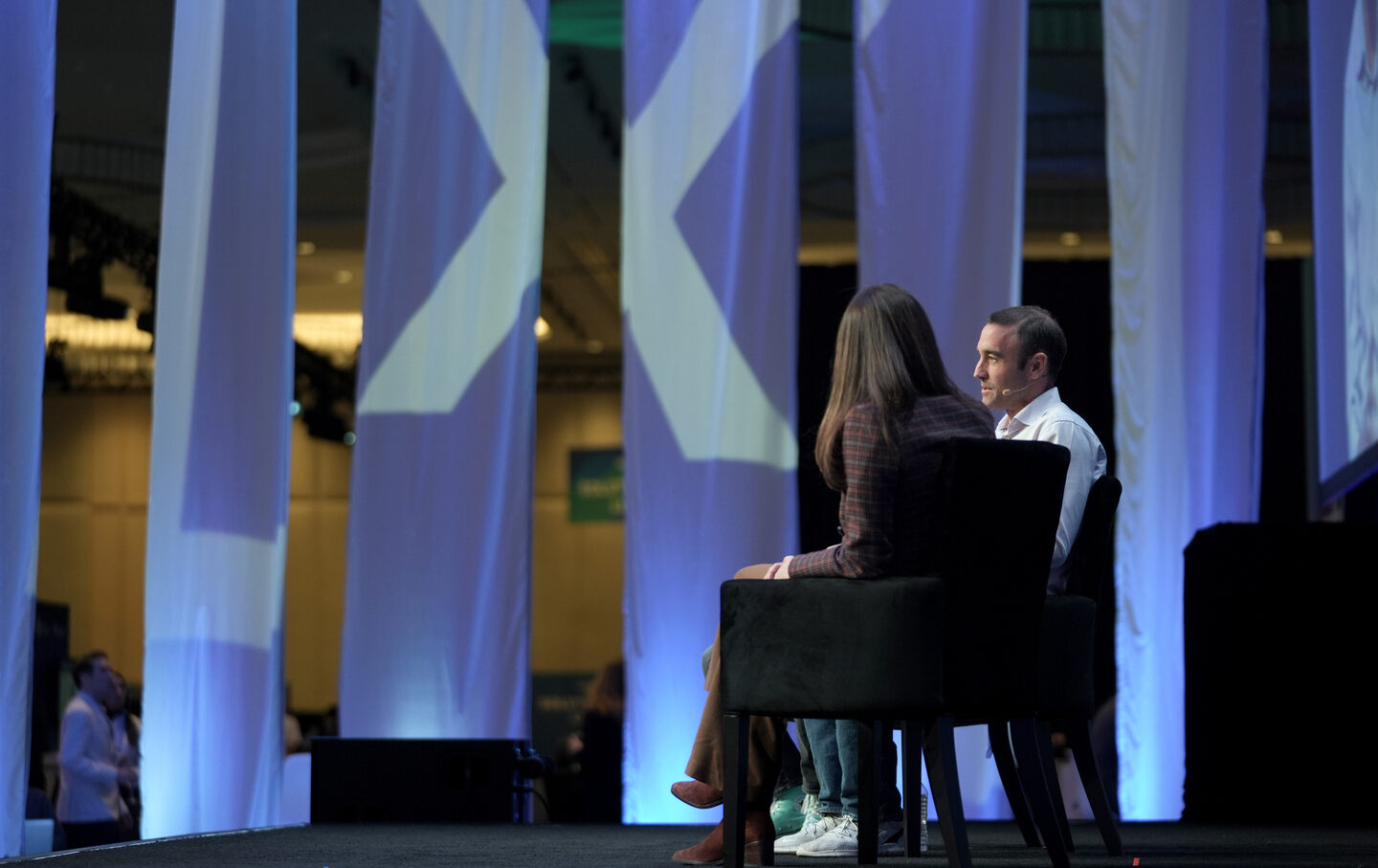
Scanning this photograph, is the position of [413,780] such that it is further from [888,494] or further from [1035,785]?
[888,494]

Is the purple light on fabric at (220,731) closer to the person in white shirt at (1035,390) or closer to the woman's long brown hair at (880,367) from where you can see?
the person in white shirt at (1035,390)

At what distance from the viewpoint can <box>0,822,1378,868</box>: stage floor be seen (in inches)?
117

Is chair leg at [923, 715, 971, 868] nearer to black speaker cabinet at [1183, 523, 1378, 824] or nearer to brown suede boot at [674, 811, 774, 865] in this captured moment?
brown suede boot at [674, 811, 774, 865]

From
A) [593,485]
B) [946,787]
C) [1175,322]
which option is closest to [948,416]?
[946,787]

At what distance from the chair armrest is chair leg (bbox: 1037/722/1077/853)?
516mm

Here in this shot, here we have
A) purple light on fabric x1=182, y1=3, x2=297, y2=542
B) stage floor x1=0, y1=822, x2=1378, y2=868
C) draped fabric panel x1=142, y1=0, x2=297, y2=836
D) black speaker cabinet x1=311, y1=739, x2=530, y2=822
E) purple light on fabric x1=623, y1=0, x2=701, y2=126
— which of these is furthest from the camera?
purple light on fabric x1=623, y1=0, x2=701, y2=126

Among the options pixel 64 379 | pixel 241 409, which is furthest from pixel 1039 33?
pixel 64 379

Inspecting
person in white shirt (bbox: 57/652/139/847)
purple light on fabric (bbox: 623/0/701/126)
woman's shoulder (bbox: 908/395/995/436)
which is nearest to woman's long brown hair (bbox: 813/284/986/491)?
woman's shoulder (bbox: 908/395/995/436)

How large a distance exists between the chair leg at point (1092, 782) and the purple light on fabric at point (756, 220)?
252 centimetres

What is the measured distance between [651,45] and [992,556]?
3.58 meters

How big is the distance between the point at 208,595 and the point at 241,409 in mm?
664

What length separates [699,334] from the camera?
545cm

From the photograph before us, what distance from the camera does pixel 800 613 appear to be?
2.49 meters

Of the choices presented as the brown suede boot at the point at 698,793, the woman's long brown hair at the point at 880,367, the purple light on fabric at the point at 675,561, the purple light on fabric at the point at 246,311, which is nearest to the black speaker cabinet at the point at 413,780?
the purple light on fabric at the point at 675,561
